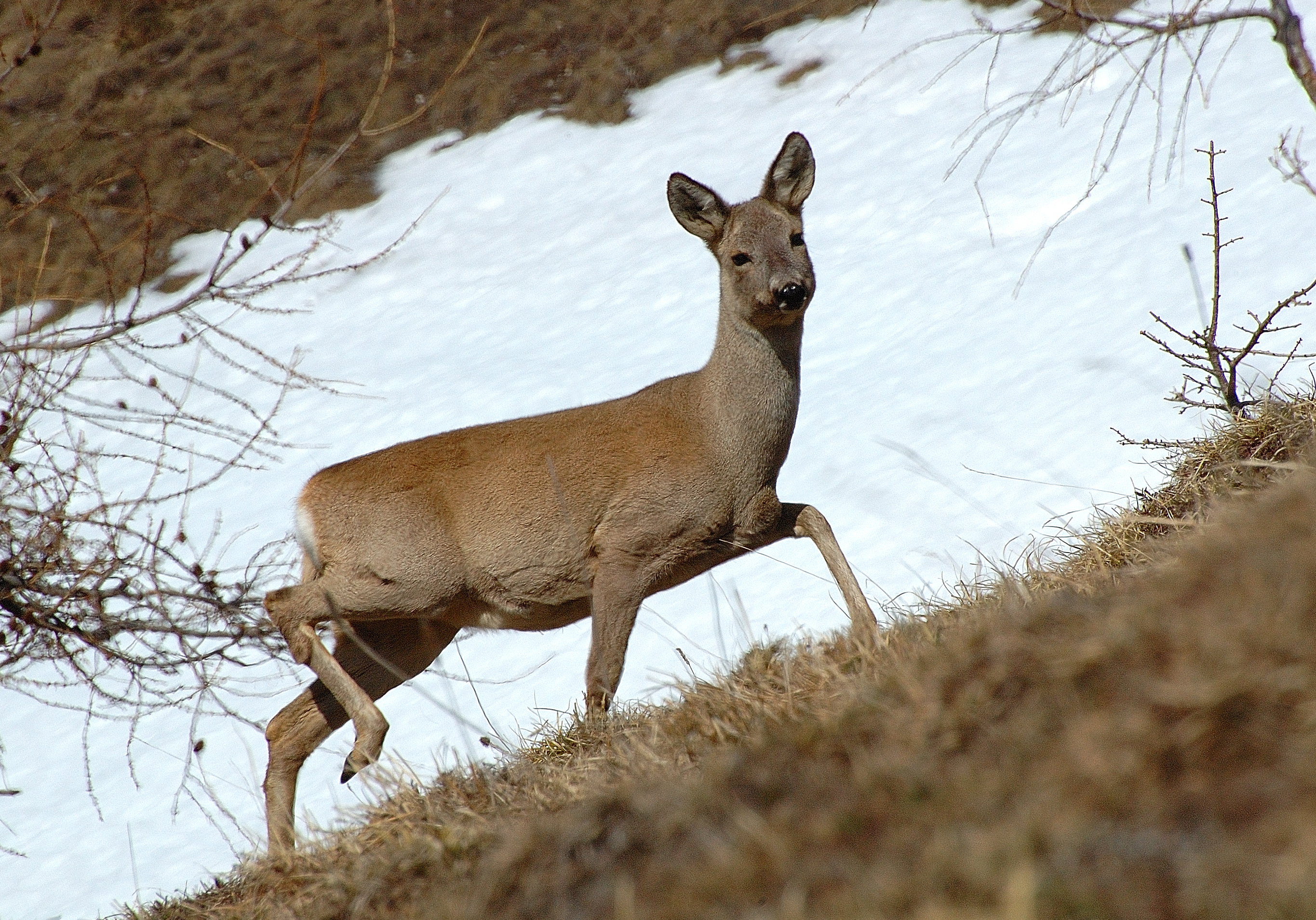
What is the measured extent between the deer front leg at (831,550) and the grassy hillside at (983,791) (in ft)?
4.63

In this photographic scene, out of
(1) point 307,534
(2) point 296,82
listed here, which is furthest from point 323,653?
(2) point 296,82

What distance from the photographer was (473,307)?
55.4 feet

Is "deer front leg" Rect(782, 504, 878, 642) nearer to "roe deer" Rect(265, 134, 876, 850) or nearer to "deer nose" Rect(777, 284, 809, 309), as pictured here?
"roe deer" Rect(265, 134, 876, 850)

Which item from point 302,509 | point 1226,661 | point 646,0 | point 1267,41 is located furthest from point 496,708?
point 646,0

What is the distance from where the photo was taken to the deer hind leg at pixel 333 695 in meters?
6.11

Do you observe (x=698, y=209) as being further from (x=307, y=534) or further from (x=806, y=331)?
(x=806, y=331)

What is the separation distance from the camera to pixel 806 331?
14.6 m

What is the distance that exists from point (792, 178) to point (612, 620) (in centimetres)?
238

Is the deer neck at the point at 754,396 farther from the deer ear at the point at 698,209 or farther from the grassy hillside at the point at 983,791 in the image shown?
the grassy hillside at the point at 983,791

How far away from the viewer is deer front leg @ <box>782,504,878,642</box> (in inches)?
206

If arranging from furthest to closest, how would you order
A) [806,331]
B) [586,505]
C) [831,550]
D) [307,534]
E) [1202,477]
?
[806,331] < [307,534] < [586,505] < [831,550] < [1202,477]

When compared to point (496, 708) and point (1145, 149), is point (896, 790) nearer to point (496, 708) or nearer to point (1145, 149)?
point (496, 708)

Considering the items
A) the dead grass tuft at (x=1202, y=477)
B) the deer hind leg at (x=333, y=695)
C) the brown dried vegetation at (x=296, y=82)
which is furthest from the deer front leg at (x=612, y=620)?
the brown dried vegetation at (x=296, y=82)

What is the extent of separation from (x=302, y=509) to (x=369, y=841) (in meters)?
2.85
